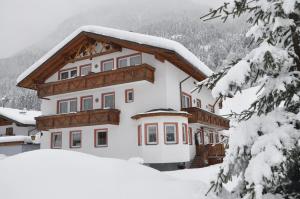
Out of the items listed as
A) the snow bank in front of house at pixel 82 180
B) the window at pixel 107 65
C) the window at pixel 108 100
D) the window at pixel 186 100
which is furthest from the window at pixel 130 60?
the snow bank in front of house at pixel 82 180

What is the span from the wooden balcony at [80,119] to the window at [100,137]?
4.69 feet

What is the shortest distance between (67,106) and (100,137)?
440 cm

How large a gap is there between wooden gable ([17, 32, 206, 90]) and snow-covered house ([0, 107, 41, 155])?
6797 mm

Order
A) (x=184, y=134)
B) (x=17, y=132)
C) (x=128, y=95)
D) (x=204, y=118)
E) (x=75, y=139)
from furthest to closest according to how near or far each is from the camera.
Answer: (x=17, y=132) → (x=75, y=139) → (x=204, y=118) → (x=128, y=95) → (x=184, y=134)

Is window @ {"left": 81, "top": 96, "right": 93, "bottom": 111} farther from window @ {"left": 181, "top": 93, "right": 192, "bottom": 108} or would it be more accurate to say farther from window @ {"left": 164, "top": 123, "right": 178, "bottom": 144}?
window @ {"left": 181, "top": 93, "right": 192, "bottom": 108}

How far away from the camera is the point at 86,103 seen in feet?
84.0

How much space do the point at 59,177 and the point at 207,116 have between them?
19.4 metres

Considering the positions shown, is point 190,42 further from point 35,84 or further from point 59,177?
point 59,177

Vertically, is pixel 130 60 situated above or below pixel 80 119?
above

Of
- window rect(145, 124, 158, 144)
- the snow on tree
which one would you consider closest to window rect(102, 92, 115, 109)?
window rect(145, 124, 158, 144)

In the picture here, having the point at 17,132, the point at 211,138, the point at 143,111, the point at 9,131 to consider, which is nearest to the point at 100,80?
the point at 143,111

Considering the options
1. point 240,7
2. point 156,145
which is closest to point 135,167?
point 240,7

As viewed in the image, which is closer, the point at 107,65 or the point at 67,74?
the point at 107,65

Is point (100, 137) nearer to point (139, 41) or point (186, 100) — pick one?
point (186, 100)
